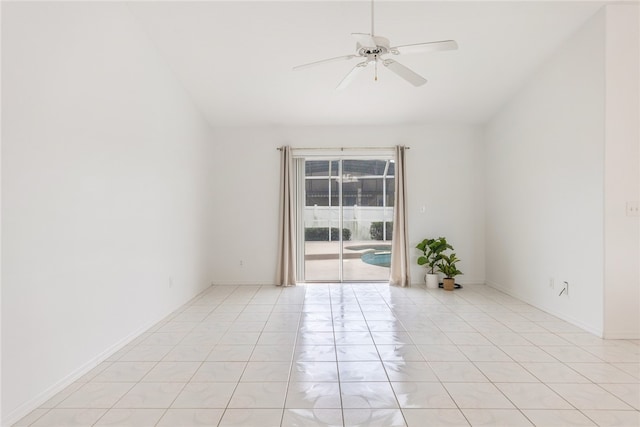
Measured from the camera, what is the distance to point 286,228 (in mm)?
5449

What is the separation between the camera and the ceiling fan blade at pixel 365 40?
228 cm

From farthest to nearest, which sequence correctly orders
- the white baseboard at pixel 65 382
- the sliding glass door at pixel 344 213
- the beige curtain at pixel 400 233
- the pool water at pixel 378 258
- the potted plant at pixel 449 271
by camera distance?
the pool water at pixel 378 258 < the sliding glass door at pixel 344 213 < the beige curtain at pixel 400 233 < the potted plant at pixel 449 271 < the white baseboard at pixel 65 382

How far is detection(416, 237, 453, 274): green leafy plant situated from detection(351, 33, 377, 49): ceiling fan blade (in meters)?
3.58

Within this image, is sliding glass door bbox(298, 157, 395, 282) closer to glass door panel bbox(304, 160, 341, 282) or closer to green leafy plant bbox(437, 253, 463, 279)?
glass door panel bbox(304, 160, 341, 282)

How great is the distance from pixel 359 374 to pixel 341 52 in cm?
323

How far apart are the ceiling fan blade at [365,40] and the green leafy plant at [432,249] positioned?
3.58m

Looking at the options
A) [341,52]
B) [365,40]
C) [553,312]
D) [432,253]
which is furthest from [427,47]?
[432,253]

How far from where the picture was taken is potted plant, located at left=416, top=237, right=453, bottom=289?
5223mm

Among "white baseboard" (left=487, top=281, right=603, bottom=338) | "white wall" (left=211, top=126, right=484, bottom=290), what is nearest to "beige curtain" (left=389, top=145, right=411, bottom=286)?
"white wall" (left=211, top=126, right=484, bottom=290)

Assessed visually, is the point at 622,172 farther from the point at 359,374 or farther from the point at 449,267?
the point at 359,374

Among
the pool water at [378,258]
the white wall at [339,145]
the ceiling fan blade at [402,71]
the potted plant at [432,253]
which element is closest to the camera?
the ceiling fan blade at [402,71]

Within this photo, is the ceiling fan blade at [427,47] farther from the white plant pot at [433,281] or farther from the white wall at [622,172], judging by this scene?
the white plant pot at [433,281]

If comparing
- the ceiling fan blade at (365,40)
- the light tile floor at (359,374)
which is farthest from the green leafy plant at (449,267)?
the ceiling fan blade at (365,40)

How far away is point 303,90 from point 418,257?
10.5 ft
